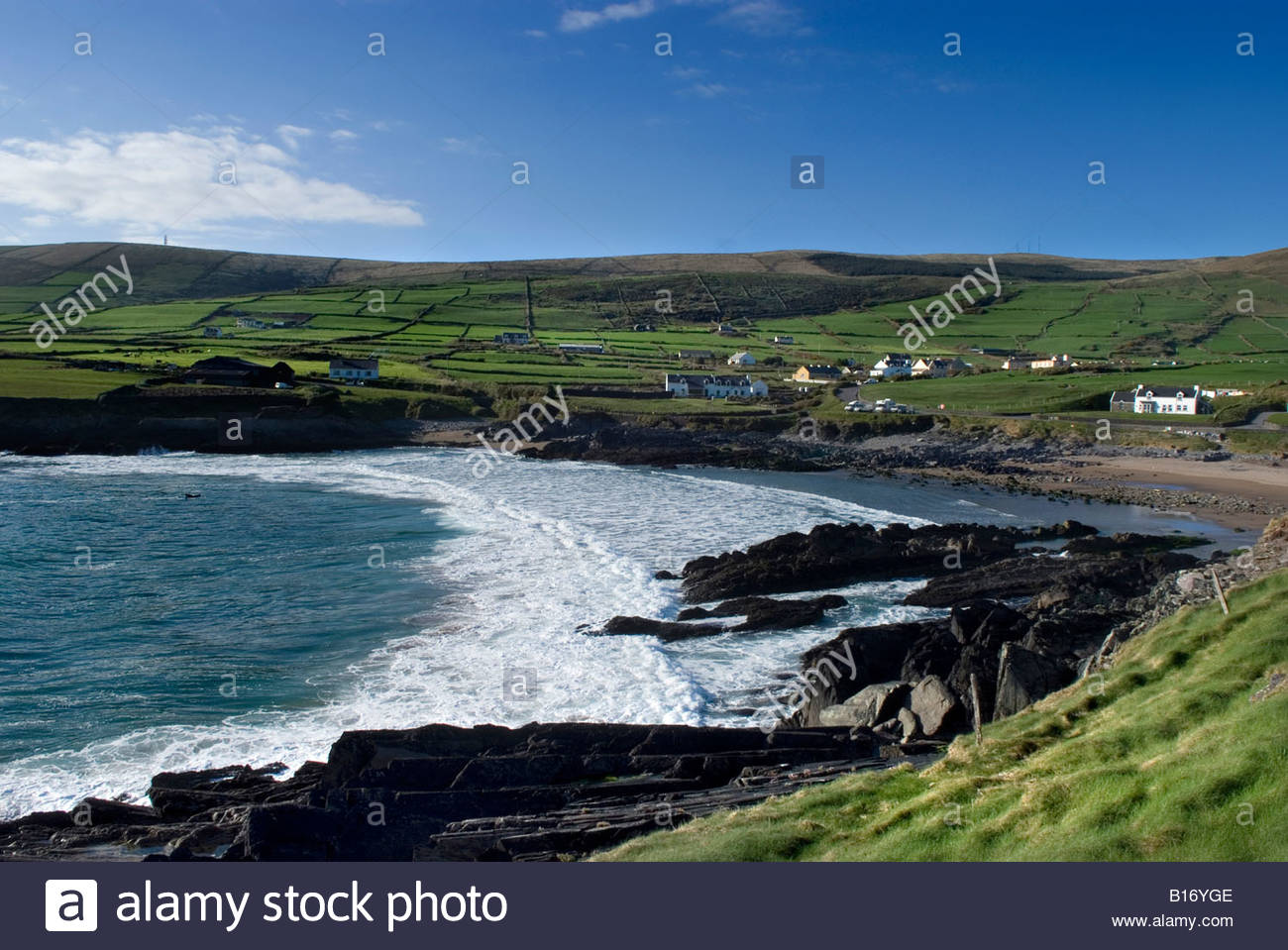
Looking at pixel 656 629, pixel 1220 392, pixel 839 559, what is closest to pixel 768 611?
pixel 656 629

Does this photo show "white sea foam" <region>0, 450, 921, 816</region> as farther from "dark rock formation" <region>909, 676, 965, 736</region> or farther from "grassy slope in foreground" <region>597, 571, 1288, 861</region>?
"grassy slope in foreground" <region>597, 571, 1288, 861</region>

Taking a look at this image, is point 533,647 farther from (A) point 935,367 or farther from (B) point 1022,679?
(A) point 935,367

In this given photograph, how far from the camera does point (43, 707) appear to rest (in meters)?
18.1

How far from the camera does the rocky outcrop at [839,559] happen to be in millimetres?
27375

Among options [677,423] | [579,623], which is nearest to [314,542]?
[579,623]

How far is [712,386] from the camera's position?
287 feet

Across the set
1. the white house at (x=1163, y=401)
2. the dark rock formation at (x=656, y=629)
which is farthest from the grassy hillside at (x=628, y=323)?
the dark rock formation at (x=656, y=629)

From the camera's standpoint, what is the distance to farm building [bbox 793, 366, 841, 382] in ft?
318

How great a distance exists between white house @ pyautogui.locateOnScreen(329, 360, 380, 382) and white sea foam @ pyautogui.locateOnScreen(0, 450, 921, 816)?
1464 inches

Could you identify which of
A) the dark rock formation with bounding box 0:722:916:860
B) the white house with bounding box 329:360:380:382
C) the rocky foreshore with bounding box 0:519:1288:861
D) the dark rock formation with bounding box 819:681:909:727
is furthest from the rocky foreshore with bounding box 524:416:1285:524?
the dark rock formation with bounding box 0:722:916:860

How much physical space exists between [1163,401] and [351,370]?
7047 centimetres
